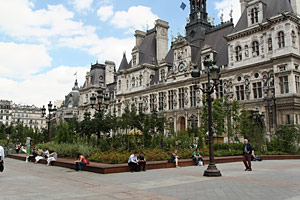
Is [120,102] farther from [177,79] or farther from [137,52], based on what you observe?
[177,79]

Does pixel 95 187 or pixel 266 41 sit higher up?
pixel 266 41

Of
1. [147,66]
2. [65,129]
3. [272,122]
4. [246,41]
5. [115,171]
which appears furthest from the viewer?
[147,66]

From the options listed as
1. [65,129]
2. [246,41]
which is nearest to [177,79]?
[246,41]

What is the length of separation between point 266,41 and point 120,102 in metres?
33.2

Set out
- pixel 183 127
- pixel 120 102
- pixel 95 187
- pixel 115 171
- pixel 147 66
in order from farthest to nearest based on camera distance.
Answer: pixel 120 102
pixel 147 66
pixel 183 127
pixel 115 171
pixel 95 187

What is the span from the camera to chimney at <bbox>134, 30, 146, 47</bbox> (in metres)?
61.8

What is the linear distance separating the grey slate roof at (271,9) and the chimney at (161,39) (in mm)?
19781

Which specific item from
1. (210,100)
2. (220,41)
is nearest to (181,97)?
(220,41)

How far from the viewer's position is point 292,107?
31156mm

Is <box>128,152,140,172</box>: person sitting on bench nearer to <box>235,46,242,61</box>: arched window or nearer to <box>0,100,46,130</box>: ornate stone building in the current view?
<box>235,46,242,61</box>: arched window

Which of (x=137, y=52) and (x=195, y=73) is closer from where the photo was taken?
(x=195, y=73)

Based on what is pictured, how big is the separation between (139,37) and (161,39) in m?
7.28

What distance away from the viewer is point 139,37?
6256cm

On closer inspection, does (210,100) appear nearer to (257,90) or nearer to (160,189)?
(160,189)
